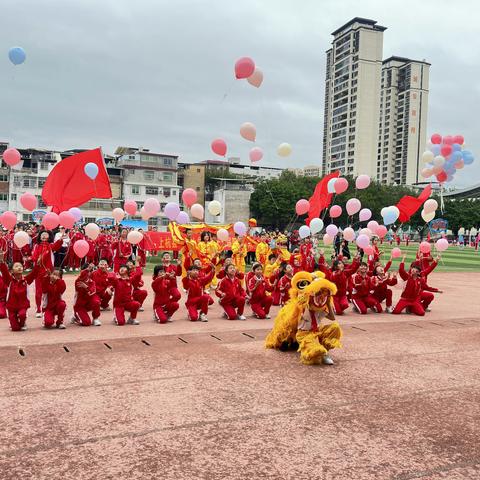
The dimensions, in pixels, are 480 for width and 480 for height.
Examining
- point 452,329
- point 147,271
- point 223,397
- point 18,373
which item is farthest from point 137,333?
point 147,271

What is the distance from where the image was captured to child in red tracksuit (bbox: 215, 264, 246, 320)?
9.01 m

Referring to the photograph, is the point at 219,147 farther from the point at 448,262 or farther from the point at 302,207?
the point at 448,262

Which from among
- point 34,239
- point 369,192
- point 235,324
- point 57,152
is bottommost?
point 235,324

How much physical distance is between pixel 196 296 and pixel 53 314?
241cm

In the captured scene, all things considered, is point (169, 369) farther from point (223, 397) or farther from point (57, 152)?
point (57, 152)

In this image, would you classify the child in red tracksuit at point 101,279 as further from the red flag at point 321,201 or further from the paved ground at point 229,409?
the red flag at point 321,201

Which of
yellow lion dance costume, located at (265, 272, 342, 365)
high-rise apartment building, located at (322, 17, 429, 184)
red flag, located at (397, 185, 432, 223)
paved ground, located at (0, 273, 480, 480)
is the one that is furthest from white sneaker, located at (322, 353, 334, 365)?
high-rise apartment building, located at (322, 17, 429, 184)

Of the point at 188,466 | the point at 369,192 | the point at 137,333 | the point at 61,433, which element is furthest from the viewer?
the point at 369,192

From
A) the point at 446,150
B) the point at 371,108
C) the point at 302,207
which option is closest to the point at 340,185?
the point at 302,207

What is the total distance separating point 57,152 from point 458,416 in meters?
59.3

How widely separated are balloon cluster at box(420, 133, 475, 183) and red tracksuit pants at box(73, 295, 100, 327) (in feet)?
23.4

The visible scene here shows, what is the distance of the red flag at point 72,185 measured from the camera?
32.4 feet

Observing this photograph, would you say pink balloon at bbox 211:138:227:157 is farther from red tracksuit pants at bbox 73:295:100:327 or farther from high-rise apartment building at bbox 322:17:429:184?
high-rise apartment building at bbox 322:17:429:184

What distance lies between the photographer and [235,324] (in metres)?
8.50
